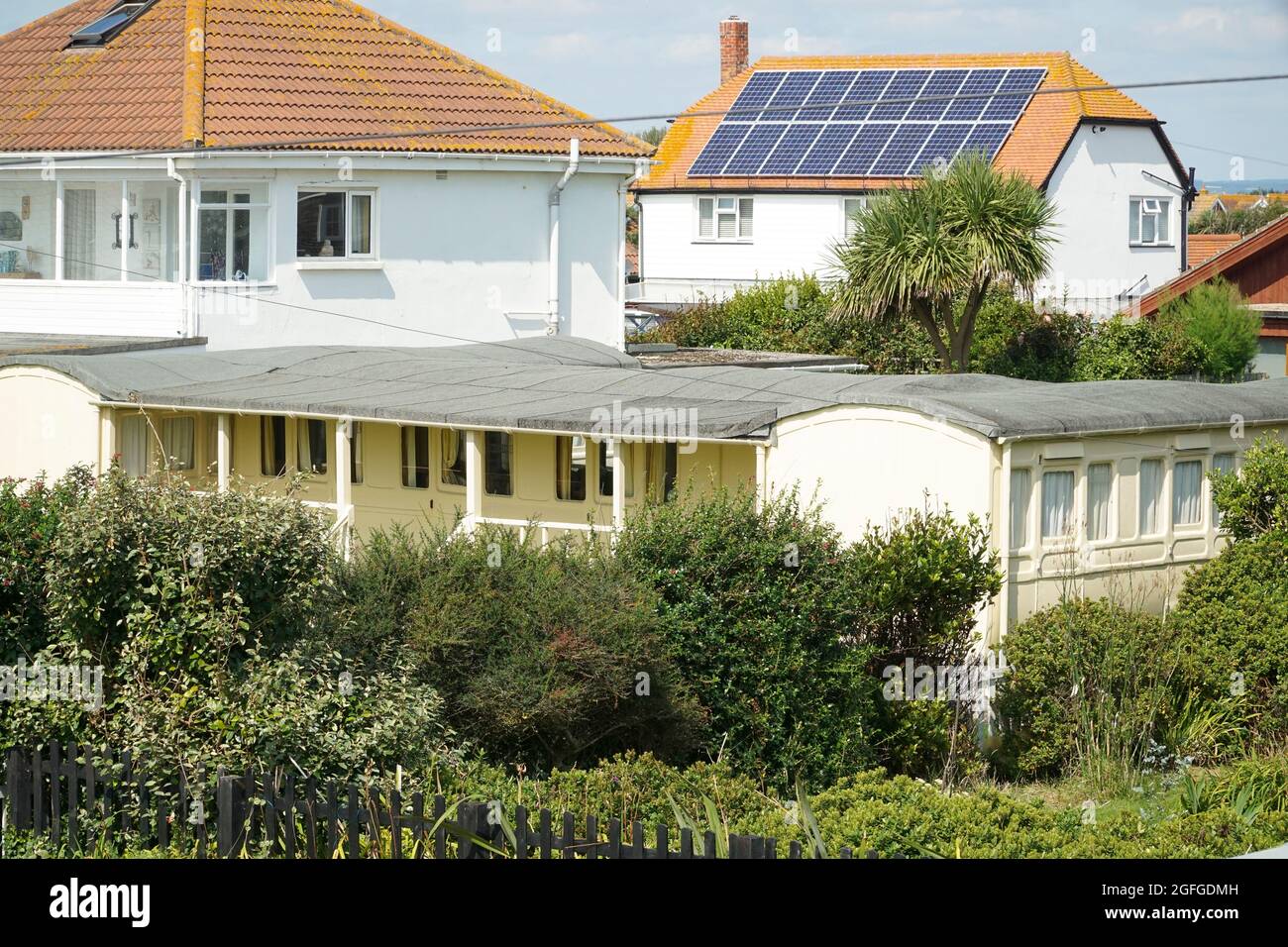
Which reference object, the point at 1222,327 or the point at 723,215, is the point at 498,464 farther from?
the point at 723,215

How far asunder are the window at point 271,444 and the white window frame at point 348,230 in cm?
411

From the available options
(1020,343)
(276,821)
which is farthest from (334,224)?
(276,821)

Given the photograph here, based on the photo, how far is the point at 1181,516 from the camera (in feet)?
58.3

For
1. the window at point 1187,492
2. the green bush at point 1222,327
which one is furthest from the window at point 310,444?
the green bush at point 1222,327

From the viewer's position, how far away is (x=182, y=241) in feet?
86.0

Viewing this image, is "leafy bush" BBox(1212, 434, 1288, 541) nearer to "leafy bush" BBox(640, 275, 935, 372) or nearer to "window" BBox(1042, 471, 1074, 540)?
"window" BBox(1042, 471, 1074, 540)

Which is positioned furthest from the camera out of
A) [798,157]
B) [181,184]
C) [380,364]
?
[798,157]

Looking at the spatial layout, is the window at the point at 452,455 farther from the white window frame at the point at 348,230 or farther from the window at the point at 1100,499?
the window at the point at 1100,499

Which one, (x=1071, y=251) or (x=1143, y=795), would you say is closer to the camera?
(x=1143, y=795)

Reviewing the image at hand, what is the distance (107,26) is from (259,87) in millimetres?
4205
